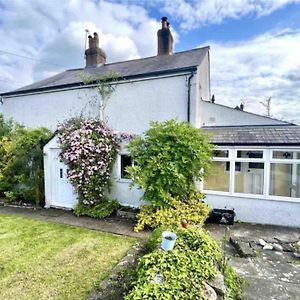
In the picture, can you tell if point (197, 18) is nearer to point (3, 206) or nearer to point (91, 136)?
point (91, 136)

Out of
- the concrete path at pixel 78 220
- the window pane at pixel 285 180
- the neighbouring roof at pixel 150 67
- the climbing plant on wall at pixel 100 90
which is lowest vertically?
the concrete path at pixel 78 220

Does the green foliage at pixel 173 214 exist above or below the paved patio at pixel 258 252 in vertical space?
above

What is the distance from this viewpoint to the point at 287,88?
29.5 meters

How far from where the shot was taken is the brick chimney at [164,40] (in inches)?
A: 619

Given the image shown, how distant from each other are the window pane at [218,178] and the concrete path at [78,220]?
12.9 feet

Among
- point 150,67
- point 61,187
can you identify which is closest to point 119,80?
point 150,67

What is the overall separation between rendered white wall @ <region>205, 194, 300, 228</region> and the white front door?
22.5ft

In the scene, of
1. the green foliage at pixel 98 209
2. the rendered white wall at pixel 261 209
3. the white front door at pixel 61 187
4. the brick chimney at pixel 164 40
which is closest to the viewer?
the rendered white wall at pixel 261 209

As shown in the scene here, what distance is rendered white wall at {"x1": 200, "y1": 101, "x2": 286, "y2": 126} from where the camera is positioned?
530 inches

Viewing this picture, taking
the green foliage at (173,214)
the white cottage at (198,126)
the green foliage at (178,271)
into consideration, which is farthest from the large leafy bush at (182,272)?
the white cottage at (198,126)

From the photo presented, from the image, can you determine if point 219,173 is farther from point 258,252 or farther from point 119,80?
point 119,80

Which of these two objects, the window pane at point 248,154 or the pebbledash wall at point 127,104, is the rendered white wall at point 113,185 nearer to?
the pebbledash wall at point 127,104

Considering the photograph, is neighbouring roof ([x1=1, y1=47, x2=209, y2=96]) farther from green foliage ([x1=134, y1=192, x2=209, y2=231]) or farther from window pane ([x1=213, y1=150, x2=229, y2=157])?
green foliage ([x1=134, y1=192, x2=209, y2=231])

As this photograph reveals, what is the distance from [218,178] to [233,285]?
6005 millimetres
